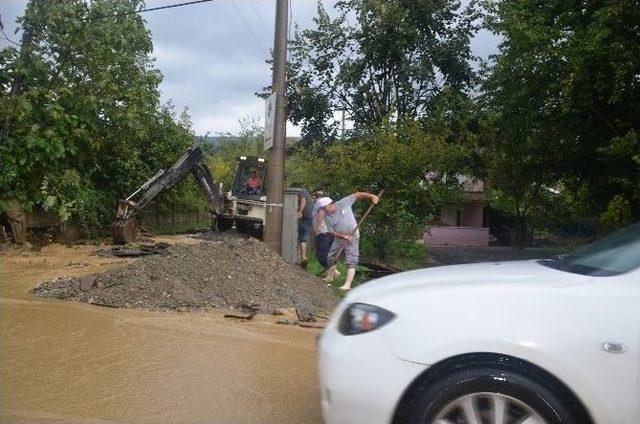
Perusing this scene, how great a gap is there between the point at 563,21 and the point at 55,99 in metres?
12.0

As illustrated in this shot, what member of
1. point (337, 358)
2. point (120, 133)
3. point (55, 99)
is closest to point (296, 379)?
point (337, 358)

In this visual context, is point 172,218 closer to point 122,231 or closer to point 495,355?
point 122,231

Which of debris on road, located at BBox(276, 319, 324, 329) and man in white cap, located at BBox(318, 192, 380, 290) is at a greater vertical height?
man in white cap, located at BBox(318, 192, 380, 290)

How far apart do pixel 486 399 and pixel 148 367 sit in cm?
337

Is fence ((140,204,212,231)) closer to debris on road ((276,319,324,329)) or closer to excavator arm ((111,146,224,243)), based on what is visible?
excavator arm ((111,146,224,243))

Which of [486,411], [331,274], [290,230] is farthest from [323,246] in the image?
[486,411]

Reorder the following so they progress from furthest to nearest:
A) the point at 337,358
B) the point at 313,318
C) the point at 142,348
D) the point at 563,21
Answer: the point at 563,21
the point at 313,318
the point at 142,348
the point at 337,358

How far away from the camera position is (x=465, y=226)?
1495 inches

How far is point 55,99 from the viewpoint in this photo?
14695mm

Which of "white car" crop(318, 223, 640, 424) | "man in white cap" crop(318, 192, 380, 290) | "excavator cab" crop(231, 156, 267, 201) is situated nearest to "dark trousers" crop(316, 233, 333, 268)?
"man in white cap" crop(318, 192, 380, 290)

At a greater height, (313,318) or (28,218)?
(28,218)

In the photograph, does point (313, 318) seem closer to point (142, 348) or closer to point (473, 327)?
point (142, 348)

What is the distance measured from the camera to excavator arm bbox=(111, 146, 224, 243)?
55.4ft

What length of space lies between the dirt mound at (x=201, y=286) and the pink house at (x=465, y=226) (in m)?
24.5
